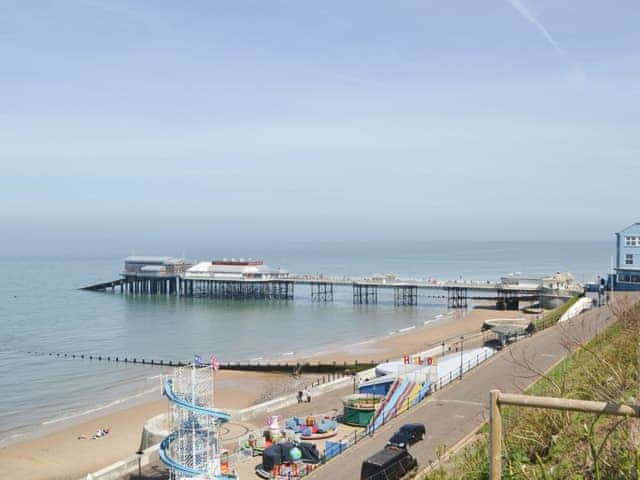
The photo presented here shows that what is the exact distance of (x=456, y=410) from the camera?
1998 centimetres

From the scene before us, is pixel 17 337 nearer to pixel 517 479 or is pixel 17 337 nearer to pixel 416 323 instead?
pixel 416 323

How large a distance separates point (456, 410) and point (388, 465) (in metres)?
7.14

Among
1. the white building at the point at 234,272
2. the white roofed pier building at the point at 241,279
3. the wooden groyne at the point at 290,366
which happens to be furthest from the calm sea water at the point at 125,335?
the white building at the point at 234,272

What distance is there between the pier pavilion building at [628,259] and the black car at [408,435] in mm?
40846

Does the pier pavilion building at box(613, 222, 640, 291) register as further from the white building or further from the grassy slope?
the grassy slope

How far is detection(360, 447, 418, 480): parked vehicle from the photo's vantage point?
1327cm

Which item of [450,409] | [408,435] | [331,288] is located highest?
[408,435]

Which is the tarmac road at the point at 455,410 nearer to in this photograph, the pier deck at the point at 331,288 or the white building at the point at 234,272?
the pier deck at the point at 331,288

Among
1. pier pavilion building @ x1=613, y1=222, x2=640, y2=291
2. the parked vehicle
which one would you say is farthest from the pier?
the parked vehicle

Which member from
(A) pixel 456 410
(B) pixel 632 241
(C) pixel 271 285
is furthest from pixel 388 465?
(C) pixel 271 285

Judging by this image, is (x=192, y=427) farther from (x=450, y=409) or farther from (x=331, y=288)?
(x=331, y=288)

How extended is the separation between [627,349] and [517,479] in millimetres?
6597

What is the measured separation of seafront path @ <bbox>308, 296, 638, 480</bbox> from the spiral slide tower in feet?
13.2

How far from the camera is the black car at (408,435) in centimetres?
1583
